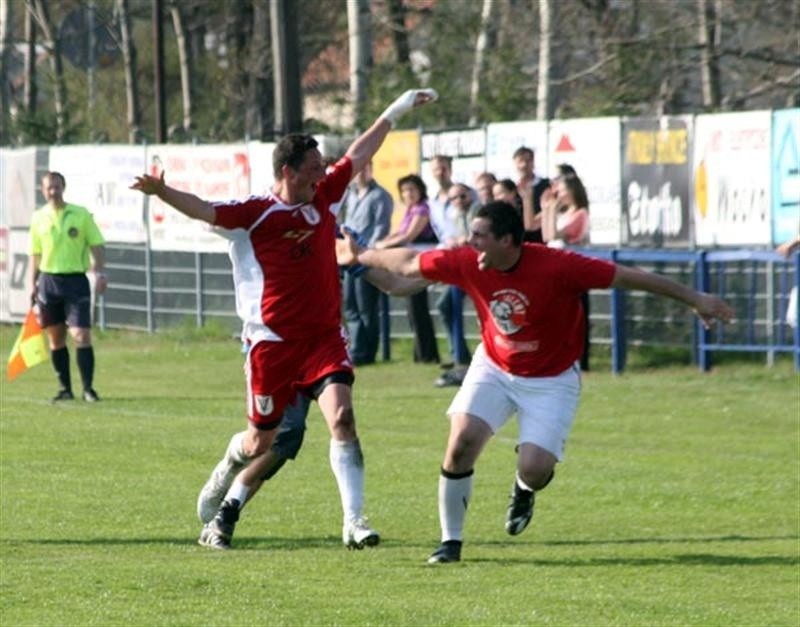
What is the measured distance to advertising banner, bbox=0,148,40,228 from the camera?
30.4m

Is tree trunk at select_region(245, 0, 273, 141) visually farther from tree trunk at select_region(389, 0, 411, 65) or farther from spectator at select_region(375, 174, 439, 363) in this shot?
spectator at select_region(375, 174, 439, 363)

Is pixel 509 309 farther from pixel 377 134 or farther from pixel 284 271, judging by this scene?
pixel 377 134

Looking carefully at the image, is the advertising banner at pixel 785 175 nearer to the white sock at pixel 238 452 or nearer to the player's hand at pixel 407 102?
the player's hand at pixel 407 102

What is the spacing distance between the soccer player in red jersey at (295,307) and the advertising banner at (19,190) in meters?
19.0

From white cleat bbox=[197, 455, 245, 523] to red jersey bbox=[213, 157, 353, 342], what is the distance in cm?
74

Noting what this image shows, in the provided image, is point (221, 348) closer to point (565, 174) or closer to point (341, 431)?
point (565, 174)

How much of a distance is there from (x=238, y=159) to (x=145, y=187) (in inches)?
619

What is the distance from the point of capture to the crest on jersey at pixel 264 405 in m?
11.6

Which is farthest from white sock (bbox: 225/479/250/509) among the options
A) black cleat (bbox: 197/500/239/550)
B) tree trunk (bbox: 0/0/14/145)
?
tree trunk (bbox: 0/0/14/145)

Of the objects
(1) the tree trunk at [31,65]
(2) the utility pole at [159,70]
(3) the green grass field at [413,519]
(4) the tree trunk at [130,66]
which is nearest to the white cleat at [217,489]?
(3) the green grass field at [413,519]

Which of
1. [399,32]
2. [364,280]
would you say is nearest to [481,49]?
[399,32]

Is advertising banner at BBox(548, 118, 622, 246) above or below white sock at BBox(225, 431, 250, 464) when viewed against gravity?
above

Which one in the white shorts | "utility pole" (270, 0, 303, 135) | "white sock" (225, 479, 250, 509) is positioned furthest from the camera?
"utility pole" (270, 0, 303, 135)

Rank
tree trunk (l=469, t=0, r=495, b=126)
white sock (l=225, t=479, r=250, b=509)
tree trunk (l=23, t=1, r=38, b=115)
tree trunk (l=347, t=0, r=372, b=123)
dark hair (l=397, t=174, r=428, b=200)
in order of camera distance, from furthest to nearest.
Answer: tree trunk (l=23, t=1, r=38, b=115) < tree trunk (l=347, t=0, r=372, b=123) < tree trunk (l=469, t=0, r=495, b=126) < dark hair (l=397, t=174, r=428, b=200) < white sock (l=225, t=479, r=250, b=509)
